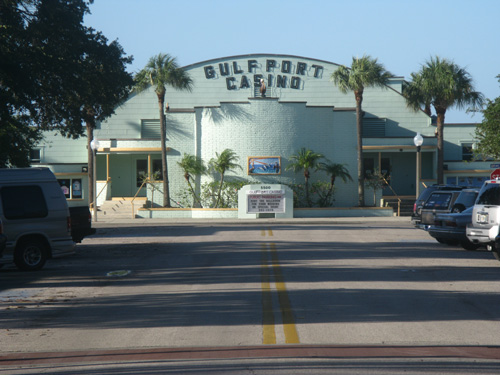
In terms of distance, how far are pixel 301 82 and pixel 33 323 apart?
44703mm

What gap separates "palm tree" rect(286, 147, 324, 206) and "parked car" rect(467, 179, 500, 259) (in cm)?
2474

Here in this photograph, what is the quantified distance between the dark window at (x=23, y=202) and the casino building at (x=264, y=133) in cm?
2731

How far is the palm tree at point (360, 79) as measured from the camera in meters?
42.0

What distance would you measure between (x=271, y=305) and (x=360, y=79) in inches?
1327

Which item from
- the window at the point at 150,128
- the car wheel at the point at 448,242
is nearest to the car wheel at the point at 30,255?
the car wheel at the point at 448,242

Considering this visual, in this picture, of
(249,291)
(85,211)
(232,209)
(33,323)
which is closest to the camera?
(33,323)

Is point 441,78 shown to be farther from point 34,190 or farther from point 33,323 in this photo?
point 33,323

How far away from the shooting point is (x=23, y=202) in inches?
597

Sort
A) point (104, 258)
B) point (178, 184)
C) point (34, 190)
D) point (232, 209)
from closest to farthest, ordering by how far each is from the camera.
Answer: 1. point (34, 190)
2. point (104, 258)
3. point (232, 209)
4. point (178, 184)

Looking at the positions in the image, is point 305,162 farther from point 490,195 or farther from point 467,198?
point 490,195

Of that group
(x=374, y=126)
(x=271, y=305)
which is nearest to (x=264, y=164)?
(x=374, y=126)

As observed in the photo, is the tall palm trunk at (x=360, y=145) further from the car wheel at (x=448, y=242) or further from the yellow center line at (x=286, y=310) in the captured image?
the yellow center line at (x=286, y=310)

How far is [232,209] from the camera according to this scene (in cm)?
4075

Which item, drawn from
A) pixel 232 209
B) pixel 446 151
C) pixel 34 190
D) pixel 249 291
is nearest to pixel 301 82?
pixel 446 151
